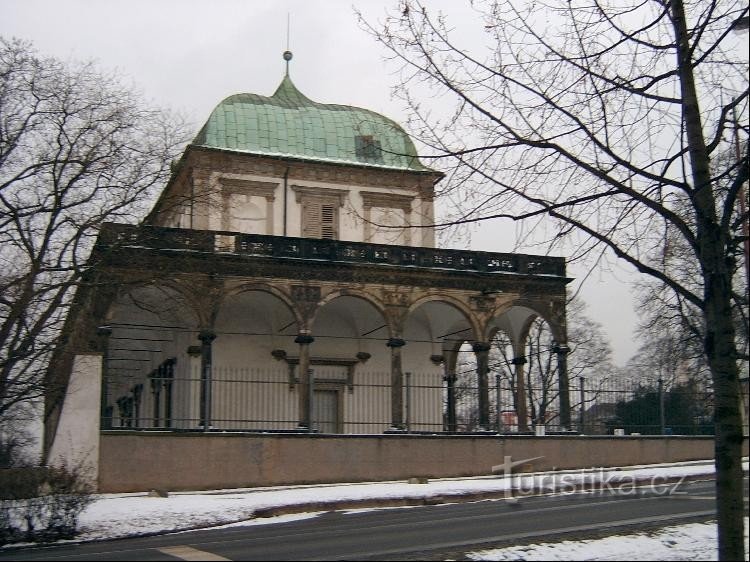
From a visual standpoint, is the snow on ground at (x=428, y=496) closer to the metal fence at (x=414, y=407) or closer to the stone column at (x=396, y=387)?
the metal fence at (x=414, y=407)

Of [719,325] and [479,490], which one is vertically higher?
[719,325]

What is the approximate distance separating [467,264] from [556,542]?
65.9 ft

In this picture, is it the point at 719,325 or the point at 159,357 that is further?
the point at 159,357

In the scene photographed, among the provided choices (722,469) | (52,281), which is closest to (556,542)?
(722,469)

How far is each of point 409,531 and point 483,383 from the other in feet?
55.4

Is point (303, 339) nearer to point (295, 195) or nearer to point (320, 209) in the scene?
point (320, 209)

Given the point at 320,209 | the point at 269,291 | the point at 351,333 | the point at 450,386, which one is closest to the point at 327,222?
the point at 320,209

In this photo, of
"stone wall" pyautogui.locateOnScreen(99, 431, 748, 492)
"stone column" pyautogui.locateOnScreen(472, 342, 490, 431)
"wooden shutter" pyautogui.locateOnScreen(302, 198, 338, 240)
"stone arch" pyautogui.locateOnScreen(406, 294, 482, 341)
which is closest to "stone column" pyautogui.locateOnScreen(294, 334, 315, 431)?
"stone wall" pyautogui.locateOnScreen(99, 431, 748, 492)

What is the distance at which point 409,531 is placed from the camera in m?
14.6

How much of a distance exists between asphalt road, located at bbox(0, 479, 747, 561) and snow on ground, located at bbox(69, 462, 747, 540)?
1.12 meters

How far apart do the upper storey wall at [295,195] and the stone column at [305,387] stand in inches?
228

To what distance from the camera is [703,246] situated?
32.6 feet

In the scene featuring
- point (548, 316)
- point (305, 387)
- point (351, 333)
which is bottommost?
point (305, 387)

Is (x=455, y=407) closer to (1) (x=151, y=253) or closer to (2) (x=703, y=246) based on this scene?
(1) (x=151, y=253)
